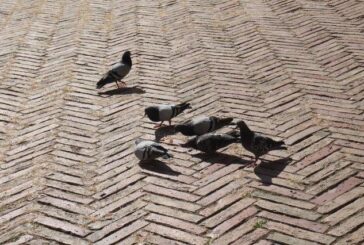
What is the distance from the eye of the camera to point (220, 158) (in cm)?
462

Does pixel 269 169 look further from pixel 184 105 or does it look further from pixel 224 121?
pixel 184 105

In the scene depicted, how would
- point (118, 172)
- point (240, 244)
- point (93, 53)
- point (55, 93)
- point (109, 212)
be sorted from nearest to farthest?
point (240, 244)
point (109, 212)
point (118, 172)
point (55, 93)
point (93, 53)

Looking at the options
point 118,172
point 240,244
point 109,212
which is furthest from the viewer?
point 118,172

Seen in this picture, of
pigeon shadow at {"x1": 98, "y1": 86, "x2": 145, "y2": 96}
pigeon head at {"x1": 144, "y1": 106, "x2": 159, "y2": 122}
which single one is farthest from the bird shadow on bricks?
pigeon shadow at {"x1": 98, "y1": 86, "x2": 145, "y2": 96}

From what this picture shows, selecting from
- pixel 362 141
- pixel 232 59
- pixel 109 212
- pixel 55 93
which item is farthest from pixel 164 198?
pixel 232 59

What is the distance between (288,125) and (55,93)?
105 inches

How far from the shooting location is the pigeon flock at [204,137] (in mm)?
4398

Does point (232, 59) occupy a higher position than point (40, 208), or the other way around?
point (232, 59)

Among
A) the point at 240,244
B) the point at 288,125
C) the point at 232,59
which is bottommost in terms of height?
the point at 240,244

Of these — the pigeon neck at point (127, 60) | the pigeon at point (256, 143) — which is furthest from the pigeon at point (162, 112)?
the pigeon neck at point (127, 60)

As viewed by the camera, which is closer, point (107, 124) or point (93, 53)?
point (107, 124)

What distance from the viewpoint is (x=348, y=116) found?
5.16 meters

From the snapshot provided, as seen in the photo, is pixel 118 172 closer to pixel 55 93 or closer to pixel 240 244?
pixel 240 244

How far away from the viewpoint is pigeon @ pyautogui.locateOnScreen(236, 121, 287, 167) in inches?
171
